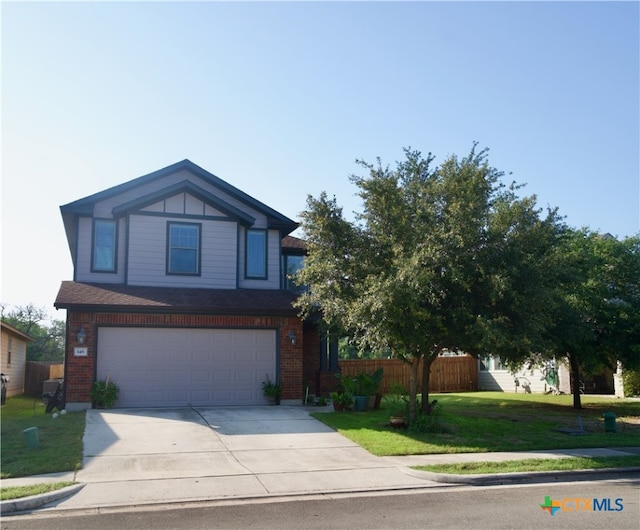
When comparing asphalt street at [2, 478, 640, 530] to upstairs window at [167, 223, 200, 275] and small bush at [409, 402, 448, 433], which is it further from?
upstairs window at [167, 223, 200, 275]

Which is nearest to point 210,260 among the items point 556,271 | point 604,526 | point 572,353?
point 556,271

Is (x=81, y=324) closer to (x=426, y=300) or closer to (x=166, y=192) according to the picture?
(x=166, y=192)

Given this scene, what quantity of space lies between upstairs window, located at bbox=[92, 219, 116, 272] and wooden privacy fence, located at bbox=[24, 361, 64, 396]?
10.2 meters

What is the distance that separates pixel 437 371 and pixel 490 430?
A: 599 inches

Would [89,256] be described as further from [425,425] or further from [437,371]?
[437,371]

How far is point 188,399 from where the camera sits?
18.9m

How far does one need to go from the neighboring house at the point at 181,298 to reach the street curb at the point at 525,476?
9041 millimetres

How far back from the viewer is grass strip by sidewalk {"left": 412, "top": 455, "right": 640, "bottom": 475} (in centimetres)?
1127

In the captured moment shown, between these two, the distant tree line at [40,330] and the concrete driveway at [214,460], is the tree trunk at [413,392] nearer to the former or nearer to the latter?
the concrete driveway at [214,460]

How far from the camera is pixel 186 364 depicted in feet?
62.4

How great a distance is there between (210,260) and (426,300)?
9080 mm

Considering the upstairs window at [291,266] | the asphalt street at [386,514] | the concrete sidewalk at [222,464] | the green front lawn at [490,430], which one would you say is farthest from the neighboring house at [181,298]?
the asphalt street at [386,514]

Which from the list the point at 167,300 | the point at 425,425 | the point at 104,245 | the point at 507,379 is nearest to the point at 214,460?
the point at 425,425

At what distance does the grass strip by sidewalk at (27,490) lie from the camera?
8.98 meters
